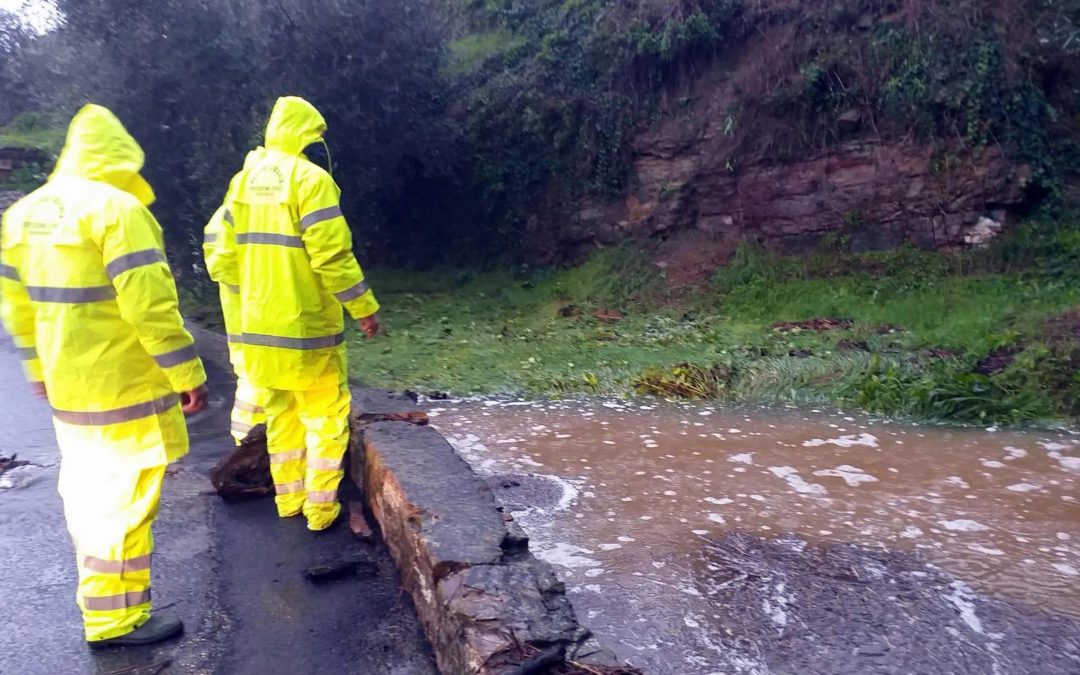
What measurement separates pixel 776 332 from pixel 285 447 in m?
7.00

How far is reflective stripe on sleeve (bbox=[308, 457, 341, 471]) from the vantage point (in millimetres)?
4715

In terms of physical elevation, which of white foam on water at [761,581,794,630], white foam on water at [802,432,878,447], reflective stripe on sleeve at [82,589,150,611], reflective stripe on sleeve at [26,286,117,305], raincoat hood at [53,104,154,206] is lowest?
white foam on water at [802,432,878,447]

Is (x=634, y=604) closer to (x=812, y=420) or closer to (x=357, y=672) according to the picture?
Result: (x=357, y=672)

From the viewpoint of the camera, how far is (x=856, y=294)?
11.5 m

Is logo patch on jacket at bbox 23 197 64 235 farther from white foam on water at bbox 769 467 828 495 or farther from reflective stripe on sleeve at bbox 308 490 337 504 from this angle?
white foam on water at bbox 769 467 828 495

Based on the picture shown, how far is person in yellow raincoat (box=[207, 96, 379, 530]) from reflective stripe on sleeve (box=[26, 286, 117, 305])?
1083 mm

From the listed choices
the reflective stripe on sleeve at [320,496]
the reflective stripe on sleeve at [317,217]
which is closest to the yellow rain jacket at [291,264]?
the reflective stripe on sleeve at [317,217]

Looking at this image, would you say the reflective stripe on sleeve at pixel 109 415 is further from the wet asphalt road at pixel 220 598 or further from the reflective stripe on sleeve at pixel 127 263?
the wet asphalt road at pixel 220 598

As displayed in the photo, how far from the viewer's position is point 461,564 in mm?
3398

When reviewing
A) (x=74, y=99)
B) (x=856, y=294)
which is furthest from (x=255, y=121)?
(x=856, y=294)

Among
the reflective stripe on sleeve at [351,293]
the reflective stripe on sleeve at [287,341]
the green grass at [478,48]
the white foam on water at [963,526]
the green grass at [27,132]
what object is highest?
the green grass at [478,48]

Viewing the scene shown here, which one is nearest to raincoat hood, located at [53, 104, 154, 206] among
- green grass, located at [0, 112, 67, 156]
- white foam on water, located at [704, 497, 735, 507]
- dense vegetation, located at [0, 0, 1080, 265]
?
white foam on water, located at [704, 497, 735, 507]

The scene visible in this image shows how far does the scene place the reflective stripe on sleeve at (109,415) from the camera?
3.65 metres

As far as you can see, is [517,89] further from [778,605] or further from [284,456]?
[778,605]
